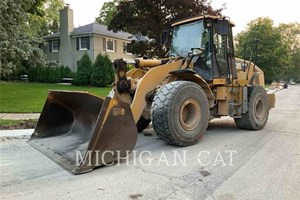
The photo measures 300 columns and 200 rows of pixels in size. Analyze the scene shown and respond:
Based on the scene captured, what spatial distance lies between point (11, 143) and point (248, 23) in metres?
57.7

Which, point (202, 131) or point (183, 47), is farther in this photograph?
point (183, 47)

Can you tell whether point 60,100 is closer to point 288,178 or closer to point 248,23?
Answer: point 288,178

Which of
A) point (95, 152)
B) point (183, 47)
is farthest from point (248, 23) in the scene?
point (95, 152)

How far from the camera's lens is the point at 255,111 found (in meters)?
7.99

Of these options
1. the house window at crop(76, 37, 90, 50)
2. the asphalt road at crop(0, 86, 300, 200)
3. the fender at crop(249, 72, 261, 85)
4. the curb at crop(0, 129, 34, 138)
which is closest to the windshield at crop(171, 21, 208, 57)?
the fender at crop(249, 72, 261, 85)

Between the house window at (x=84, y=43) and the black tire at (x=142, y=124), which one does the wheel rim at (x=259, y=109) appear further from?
the house window at (x=84, y=43)

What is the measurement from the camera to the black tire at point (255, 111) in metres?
7.79

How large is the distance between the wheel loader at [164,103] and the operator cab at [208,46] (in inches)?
0.8

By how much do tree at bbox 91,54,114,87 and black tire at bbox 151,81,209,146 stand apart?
17.0 metres

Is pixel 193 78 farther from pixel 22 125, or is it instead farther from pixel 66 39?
pixel 66 39

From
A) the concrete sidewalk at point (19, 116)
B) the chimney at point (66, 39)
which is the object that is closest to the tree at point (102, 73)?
the chimney at point (66, 39)

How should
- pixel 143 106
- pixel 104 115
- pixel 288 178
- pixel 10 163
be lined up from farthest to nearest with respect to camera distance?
pixel 143 106, pixel 10 163, pixel 104 115, pixel 288 178

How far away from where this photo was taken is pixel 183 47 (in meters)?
7.45

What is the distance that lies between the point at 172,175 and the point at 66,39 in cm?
2891
